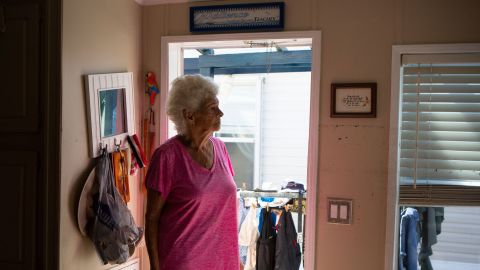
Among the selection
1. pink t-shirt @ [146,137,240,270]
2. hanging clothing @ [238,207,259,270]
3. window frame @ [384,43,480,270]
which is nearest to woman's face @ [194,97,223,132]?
Answer: pink t-shirt @ [146,137,240,270]

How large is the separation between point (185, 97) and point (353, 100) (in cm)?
95

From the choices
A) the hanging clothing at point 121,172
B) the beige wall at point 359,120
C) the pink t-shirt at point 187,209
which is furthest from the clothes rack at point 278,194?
the pink t-shirt at point 187,209

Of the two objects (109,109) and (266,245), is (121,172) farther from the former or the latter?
(266,245)

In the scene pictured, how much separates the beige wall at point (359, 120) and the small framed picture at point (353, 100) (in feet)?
0.12

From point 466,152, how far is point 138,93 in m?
1.95

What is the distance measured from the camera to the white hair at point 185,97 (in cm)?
183

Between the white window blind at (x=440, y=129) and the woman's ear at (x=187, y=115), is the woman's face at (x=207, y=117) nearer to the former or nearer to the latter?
the woman's ear at (x=187, y=115)

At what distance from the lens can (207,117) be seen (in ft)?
6.01

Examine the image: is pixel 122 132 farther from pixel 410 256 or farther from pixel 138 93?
pixel 410 256

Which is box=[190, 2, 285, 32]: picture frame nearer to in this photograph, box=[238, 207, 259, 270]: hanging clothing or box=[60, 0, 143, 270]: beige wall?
box=[60, 0, 143, 270]: beige wall

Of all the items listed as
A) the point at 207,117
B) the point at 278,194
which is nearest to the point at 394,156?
the point at 278,194

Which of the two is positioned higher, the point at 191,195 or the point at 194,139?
the point at 194,139

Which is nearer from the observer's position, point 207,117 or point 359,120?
point 207,117
